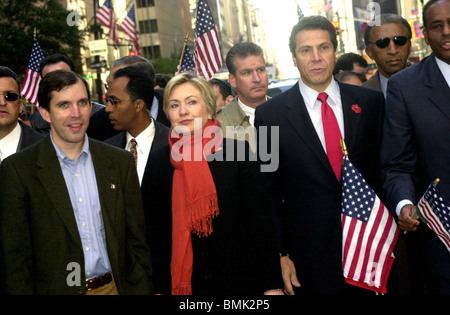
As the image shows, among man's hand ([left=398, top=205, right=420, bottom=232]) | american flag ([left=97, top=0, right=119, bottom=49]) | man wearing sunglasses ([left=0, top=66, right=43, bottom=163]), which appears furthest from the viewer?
american flag ([left=97, top=0, right=119, bottom=49])

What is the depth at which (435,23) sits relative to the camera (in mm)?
3791

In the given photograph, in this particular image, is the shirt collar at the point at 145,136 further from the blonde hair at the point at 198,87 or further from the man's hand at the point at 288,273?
the man's hand at the point at 288,273

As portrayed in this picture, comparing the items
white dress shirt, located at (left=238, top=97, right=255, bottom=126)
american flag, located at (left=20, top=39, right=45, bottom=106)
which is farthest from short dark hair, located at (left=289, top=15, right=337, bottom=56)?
american flag, located at (left=20, top=39, right=45, bottom=106)

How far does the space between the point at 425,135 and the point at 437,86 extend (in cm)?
36

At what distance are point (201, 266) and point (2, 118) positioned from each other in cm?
224

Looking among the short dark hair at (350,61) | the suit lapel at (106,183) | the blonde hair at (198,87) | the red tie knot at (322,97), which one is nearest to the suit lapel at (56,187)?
the suit lapel at (106,183)

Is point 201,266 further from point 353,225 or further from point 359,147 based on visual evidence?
point 359,147

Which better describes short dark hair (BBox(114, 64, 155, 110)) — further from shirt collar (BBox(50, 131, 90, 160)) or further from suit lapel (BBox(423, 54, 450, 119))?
suit lapel (BBox(423, 54, 450, 119))

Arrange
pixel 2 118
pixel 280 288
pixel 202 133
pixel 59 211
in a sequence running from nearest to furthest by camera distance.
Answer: pixel 59 211 → pixel 280 288 → pixel 202 133 → pixel 2 118

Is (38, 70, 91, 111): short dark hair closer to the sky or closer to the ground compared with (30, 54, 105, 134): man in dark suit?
closer to the ground

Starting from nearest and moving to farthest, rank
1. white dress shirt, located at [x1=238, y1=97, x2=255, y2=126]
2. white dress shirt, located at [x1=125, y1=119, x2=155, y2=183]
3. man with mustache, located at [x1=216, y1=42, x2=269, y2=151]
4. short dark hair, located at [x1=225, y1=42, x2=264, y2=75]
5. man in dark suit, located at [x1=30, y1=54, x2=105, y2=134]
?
white dress shirt, located at [x1=125, y1=119, x2=155, y2=183], man with mustache, located at [x1=216, y1=42, x2=269, y2=151], white dress shirt, located at [x1=238, y1=97, x2=255, y2=126], short dark hair, located at [x1=225, y1=42, x2=264, y2=75], man in dark suit, located at [x1=30, y1=54, x2=105, y2=134]

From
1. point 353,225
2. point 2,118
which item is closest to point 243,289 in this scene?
point 353,225

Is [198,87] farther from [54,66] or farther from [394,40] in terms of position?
[54,66]

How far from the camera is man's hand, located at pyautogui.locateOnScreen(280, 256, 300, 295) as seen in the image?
4.21 m
